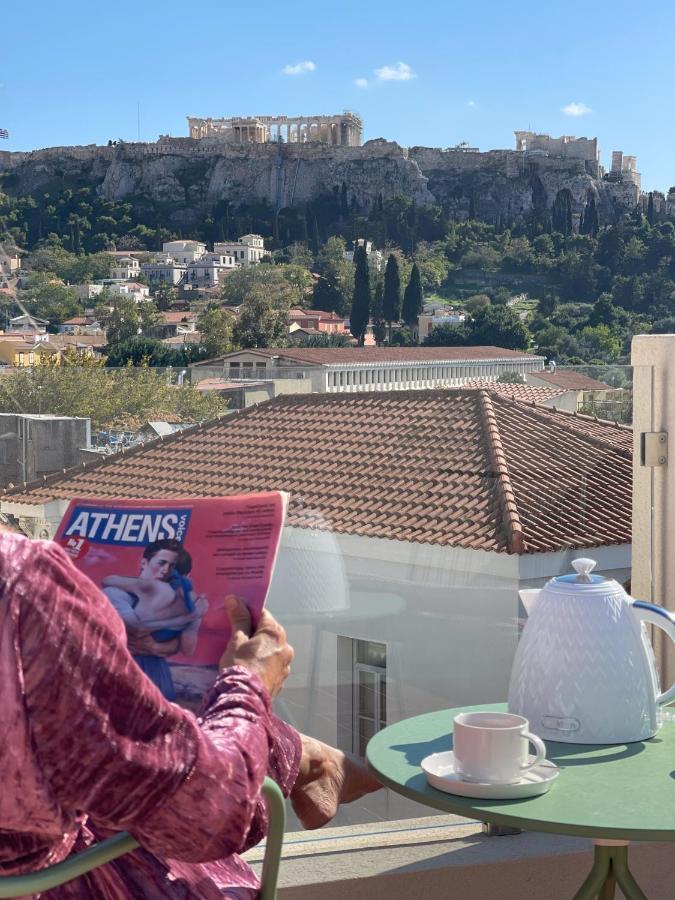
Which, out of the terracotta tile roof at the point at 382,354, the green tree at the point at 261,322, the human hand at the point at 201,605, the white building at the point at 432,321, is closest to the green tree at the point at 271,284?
the green tree at the point at 261,322

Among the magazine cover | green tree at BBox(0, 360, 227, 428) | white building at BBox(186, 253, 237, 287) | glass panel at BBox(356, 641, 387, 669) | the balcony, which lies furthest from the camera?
white building at BBox(186, 253, 237, 287)

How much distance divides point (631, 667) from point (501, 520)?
73cm

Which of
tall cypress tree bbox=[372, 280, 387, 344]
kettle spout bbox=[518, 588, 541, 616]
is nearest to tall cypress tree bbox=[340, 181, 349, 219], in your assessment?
tall cypress tree bbox=[372, 280, 387, 344]

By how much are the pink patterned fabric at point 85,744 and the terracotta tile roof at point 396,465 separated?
111 centimetres

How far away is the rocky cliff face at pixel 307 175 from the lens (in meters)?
2.04

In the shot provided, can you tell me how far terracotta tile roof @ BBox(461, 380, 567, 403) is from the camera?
7.07 feet

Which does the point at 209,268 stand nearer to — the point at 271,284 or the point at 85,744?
the point at 271,284

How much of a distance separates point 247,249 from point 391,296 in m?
0.38

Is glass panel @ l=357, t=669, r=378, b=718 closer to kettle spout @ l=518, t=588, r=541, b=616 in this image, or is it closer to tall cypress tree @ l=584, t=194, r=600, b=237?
kettle spout @ l=518, t=588, r=541, b=616

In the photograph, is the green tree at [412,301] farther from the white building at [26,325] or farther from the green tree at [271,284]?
the white building at [26,325]

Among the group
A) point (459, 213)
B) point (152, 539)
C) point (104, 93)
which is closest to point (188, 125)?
point (104, 93)

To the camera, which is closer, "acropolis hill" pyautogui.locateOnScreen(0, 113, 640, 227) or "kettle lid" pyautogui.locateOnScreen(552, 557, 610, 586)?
"kettle lid" pyautogui.locateOnScreen(552, 557, 610, 586)

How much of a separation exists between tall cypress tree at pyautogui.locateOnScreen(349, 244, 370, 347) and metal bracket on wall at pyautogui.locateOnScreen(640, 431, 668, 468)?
2.00 feet

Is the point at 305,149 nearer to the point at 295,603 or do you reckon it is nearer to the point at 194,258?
the point at 194,258
